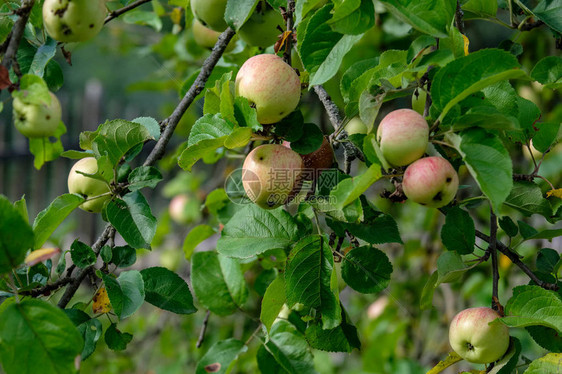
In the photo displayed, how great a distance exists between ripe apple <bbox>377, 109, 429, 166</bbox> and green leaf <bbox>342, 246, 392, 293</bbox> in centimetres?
19

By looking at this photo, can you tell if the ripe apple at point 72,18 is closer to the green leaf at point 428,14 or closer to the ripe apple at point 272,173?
the ripe apple at point 272,173

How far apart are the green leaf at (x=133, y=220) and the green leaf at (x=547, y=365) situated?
0.53 meters

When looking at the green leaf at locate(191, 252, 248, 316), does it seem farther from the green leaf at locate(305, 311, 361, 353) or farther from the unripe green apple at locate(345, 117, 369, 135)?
the unripe green apple at locate(345, 117, 369, 135)

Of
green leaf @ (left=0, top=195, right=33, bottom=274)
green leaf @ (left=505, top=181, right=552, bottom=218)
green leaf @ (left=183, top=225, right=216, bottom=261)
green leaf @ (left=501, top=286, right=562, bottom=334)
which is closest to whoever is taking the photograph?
green leaf @ (left=0, top=195, right=33, bottom=274)

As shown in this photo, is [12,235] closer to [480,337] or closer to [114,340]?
[114,340]

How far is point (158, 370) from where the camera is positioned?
2.08 meters

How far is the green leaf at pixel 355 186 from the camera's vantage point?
0.55 meters

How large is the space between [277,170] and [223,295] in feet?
1.09

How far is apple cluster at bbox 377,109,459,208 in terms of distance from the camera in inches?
22.5

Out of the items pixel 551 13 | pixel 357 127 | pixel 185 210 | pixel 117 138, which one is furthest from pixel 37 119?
pixel 185 210

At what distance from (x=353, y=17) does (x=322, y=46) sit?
2.5 inches

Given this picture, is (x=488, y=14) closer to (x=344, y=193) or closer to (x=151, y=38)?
(x=344, y=193)

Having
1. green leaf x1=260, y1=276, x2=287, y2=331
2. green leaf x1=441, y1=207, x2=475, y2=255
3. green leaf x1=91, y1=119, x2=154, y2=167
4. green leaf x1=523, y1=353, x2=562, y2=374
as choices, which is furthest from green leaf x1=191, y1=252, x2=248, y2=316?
green leaf x1=523, y1=353, x2=562, y2=374

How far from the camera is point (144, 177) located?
0.76 m
